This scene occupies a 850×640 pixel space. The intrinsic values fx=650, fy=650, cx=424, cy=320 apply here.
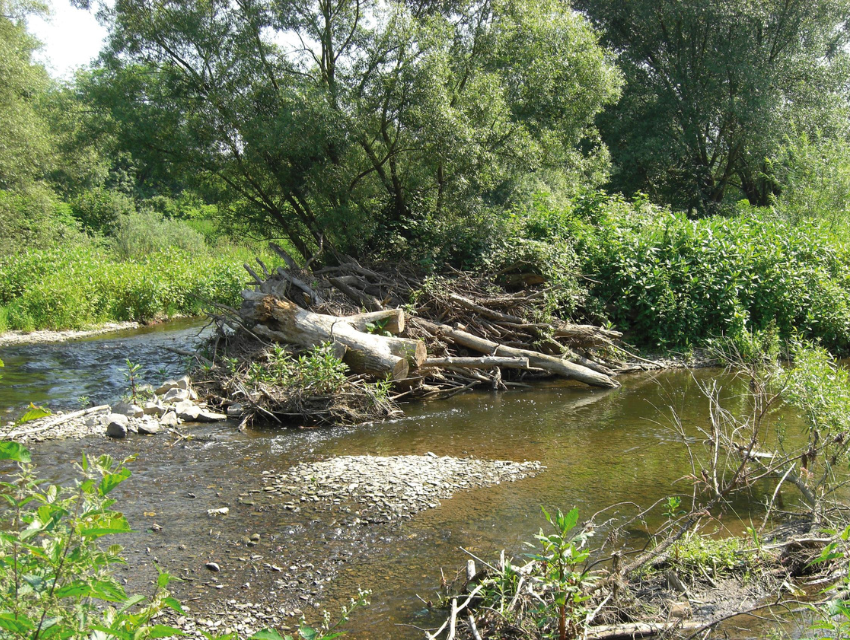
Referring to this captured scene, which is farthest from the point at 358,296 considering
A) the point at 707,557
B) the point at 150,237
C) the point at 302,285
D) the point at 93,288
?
the point at 150,237

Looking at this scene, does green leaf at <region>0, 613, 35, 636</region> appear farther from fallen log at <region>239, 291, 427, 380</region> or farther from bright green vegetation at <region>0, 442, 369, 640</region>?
fallen log at <region>239, 291, 427, 380</region>

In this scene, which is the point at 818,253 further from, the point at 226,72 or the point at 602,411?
the point at 226,72

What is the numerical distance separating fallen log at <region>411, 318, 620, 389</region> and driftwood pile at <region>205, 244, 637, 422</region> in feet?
0.06

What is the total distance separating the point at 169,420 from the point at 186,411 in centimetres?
36

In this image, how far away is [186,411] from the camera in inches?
372

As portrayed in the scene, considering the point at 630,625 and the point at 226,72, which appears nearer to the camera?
the point at 630,625

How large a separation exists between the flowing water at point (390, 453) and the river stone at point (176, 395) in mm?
993

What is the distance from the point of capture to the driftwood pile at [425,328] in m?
10.4

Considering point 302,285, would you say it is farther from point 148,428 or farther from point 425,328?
point 148,428

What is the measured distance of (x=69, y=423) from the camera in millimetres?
8688

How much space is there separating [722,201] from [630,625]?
27.9 metres

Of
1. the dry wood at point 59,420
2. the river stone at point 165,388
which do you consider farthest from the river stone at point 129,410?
the river stone at point 165,388

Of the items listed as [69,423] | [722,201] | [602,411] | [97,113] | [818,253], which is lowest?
[602,411]

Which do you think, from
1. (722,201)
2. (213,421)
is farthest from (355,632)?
(722,201)
